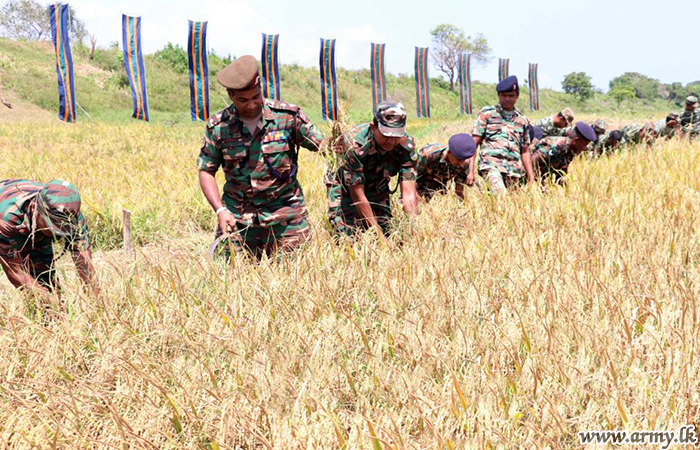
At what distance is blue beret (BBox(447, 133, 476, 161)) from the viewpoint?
12.8 feet

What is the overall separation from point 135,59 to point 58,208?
42.4 ft

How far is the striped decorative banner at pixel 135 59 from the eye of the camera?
13.3 m

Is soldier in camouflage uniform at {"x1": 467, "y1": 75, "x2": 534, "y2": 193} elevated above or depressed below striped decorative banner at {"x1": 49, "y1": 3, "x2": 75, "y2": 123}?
below

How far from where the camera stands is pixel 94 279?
2.37m

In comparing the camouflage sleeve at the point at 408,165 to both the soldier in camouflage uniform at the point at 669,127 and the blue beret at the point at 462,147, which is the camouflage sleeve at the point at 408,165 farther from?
the soldier in camouflage uniform at the point at 669,127

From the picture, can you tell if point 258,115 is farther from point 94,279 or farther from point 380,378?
point 380,378

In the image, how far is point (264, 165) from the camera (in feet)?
10.5

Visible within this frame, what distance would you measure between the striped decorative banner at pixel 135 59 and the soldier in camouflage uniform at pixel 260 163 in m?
11.4

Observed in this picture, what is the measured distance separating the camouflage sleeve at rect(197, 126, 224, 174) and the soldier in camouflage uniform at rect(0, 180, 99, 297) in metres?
0.84

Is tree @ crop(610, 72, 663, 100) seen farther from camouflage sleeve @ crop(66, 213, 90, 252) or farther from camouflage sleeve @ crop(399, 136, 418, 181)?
camouflage sleeve @ crop(66, 213, 90, 252)

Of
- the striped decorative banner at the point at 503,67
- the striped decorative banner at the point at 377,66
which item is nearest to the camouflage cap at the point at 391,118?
the striped decorative banner at the point at 377,66

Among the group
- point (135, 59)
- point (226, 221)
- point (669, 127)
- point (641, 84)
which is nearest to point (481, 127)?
point (226, 221)

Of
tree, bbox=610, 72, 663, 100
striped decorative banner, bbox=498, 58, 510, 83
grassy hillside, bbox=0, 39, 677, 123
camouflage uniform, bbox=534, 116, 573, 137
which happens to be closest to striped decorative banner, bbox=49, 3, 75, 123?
grassy hillside, bbox=0, 39, 677, 123

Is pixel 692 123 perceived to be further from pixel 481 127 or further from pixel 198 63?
pixel 198 63
